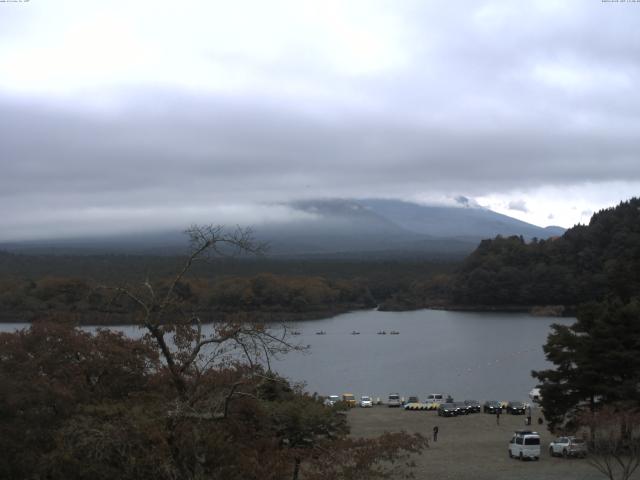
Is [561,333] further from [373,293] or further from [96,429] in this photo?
[373,293]

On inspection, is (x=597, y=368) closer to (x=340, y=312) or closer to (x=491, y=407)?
(x=491, y=407)

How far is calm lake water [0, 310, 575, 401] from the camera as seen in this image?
30.4 metres

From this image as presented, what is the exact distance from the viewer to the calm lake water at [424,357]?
30359 millimetres

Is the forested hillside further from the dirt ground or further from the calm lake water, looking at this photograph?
the dirt ground

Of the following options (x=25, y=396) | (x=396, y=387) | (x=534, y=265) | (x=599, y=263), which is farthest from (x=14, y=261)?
(x=25, y=396)

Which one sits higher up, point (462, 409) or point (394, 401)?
point (462, 409)

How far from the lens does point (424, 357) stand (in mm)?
39531

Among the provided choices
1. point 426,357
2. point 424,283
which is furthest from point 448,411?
point 424,283

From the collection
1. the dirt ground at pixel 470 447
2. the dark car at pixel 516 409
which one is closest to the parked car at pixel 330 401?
the dirt ground at pixel 470 447

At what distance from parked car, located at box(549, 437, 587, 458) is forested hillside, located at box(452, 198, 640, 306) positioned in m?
48.5

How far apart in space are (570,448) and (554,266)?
2125 inches

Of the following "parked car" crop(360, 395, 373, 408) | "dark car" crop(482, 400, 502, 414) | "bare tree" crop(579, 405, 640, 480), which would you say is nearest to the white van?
"bare tree" crop(579, 405, 640, 480)

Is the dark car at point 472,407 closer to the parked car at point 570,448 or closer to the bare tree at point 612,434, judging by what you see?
the parked car at point 570,448

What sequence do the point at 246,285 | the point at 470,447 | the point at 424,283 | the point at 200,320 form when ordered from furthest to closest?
the point at 424,283 → the point at 246,285 → the point at 470,447 → the point at 200,320
